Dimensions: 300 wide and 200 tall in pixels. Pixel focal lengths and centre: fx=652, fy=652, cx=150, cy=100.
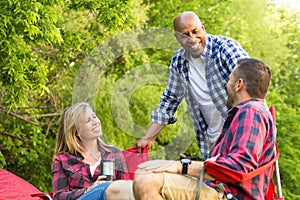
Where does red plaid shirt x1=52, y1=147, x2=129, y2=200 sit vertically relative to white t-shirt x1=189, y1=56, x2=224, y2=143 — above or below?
below

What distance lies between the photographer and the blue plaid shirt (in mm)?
3467

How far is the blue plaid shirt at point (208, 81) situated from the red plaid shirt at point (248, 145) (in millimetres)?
891

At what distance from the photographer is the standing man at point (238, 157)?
7.86 ft

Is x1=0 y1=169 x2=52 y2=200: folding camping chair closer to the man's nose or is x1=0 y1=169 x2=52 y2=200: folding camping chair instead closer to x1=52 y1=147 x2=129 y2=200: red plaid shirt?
x1=52 y1=147 x2=129 y2=200: red plaid shirt

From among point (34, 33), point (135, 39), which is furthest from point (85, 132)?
point (34, 33)

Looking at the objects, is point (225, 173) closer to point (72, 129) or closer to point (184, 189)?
point (184, 189)

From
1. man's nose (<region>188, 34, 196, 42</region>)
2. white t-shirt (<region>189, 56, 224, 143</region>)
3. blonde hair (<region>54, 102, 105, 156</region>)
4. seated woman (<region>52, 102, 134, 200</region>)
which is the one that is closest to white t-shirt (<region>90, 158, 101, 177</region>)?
seated woman (<region>52, 102, 134, 200</region>)

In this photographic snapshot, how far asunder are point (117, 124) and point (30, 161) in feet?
21.7

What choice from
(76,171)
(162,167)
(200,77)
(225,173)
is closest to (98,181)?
(76,171)

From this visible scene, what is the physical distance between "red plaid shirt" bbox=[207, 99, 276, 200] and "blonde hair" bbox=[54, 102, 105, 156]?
1219 mm

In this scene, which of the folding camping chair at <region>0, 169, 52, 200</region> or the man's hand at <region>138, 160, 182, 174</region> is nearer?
the man's hand at <region>138, 160, 182, 174</region>

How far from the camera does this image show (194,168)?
2.51 m

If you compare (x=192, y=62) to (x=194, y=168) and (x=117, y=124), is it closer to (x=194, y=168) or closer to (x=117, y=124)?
(x=117, y=124)

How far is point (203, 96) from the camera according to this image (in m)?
3.58
